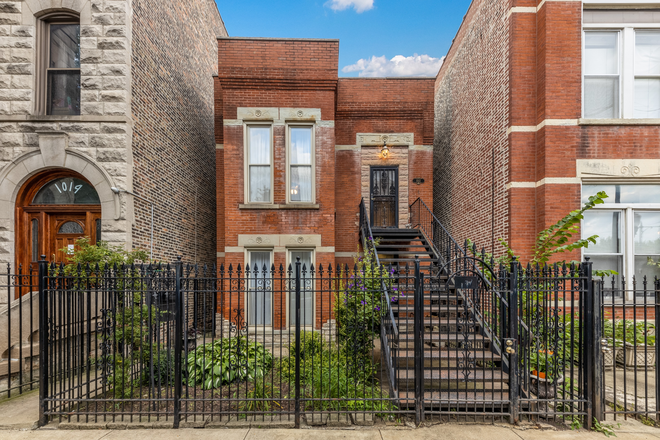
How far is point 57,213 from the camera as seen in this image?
7.91m

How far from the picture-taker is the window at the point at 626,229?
7.99 metres

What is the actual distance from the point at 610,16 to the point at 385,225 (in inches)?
307

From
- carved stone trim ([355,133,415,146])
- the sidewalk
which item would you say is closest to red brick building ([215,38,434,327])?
carved stone trim ([355,133,415,146])

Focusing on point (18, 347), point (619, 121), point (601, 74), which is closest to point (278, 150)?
point (18, 347)

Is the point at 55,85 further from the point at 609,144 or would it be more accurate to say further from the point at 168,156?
the point at 609,144

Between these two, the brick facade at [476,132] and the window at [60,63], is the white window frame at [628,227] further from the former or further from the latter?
the window at [60,63]

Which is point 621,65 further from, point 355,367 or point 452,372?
point 355,367

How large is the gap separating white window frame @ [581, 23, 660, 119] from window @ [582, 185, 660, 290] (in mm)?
1828

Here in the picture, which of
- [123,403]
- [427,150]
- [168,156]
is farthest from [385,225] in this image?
[123,403]

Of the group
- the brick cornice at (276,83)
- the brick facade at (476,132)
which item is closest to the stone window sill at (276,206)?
the brick cornice at (276,83)

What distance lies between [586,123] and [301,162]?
7100 mm

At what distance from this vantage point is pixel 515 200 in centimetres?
838

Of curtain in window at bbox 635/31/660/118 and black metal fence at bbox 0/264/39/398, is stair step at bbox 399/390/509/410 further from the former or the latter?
curtain in window at bbox 635/31/660/118

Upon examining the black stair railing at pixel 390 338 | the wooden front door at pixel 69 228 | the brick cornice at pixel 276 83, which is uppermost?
the brick cornice at pixel 276 83
